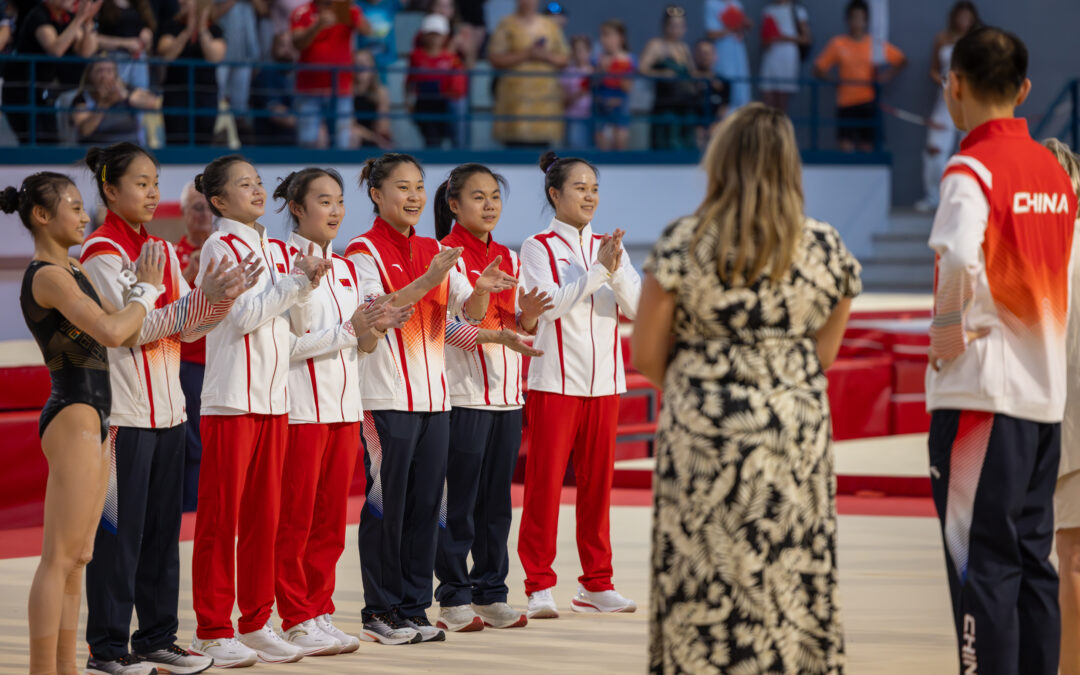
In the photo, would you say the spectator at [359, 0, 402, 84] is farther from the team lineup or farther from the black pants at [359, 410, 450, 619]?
the black pants at [359, 410, 450, 619]

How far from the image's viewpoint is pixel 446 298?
5.11 meters

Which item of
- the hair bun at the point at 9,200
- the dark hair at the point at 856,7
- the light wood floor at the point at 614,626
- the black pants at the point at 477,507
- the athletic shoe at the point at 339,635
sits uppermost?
the dark hair at the point at 856,7

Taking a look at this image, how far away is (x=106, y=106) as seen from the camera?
10289 millimetres

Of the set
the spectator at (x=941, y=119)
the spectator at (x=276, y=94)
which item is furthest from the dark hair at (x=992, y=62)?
the spectator at (x=941, y=119)

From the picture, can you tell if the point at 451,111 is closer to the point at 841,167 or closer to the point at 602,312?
the point at 841,167

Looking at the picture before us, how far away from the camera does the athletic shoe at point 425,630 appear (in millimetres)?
4875

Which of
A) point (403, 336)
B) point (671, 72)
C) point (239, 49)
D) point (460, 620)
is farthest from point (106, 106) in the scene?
point (460, 620)

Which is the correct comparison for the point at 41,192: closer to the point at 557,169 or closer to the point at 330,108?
the point at 557,169

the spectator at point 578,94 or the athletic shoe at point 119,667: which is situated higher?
the spectator at point 578,94

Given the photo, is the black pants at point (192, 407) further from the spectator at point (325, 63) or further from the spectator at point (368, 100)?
A: the spectator at point (368, 100)

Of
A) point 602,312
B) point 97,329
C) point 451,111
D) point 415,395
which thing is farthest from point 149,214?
point 451,111

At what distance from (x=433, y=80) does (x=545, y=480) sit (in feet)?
24.8

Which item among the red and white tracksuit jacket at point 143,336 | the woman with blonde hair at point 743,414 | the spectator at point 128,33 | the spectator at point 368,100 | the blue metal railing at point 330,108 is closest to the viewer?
the woman with blonde hair at point 743,414

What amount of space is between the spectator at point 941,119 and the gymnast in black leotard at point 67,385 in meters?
11.6
